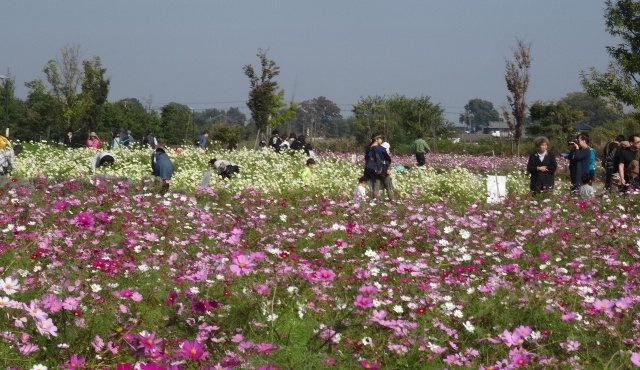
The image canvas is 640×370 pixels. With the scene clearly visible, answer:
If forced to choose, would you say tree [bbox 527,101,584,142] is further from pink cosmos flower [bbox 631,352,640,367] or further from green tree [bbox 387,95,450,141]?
pink cosmos flower [bbox 631,352,640,367]

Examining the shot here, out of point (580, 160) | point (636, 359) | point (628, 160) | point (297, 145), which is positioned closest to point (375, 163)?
point (580, 160)

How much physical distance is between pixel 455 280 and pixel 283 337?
183cm

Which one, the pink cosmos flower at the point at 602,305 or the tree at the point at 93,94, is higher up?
the tree at the point at 93,94

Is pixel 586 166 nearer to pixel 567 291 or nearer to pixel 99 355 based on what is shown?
pixel 567 291

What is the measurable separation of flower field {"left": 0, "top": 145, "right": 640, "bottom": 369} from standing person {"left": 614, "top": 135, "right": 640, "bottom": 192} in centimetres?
157

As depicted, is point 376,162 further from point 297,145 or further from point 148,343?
point 297,145

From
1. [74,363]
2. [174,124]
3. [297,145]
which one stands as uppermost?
[174,124]

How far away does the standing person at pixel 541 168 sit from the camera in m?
12.4

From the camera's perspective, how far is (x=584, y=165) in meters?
12.3

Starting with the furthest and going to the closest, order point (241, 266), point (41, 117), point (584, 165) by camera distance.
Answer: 1. point (41, 117)
2. point (584, 165)
3. point (241, 266)

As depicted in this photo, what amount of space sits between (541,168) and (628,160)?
1296 millimetres

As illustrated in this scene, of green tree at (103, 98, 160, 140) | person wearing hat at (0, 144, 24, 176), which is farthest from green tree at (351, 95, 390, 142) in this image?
person wearing hat at (0, 144, 24, 176)

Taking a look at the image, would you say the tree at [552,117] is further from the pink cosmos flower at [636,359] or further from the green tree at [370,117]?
the pink cosmos flower at [636,359]

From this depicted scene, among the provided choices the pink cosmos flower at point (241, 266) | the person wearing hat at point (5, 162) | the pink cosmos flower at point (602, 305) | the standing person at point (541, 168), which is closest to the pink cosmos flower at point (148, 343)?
the pink cosmos flower at point (241, 266)
